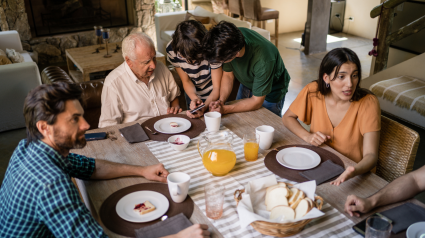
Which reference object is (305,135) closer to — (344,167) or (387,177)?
(344,167)

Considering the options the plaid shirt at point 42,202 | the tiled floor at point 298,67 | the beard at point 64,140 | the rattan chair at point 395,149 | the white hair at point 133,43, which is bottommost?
the tiled floor at point 298,67

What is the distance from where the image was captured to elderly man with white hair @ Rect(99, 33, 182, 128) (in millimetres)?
2004

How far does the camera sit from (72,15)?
604cm

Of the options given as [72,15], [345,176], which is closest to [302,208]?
[345,176]

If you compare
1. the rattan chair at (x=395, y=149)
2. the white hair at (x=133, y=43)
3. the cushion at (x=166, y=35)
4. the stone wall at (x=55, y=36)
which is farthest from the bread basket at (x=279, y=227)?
the stone wall at (x=55, y=36)

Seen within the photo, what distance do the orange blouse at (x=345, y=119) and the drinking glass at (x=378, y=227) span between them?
0.65 meters

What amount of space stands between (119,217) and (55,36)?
5401 millimetres

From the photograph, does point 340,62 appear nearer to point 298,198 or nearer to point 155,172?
point 298,198

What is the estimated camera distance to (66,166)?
1173 mm

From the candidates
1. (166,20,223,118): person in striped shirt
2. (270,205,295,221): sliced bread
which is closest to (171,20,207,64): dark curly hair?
(166,20,223,118): person in striped shirt

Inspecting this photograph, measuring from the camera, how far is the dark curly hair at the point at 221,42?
1.83 metres

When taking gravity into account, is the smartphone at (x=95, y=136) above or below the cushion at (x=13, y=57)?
above

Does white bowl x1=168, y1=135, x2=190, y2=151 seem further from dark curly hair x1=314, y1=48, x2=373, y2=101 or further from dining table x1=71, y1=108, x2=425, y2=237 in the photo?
dark curly hair x1=314, y1=48, x2=373, y2=101

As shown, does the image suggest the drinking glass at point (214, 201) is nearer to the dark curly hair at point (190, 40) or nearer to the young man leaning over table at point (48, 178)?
the young man leaning over table at point (48, 178)
